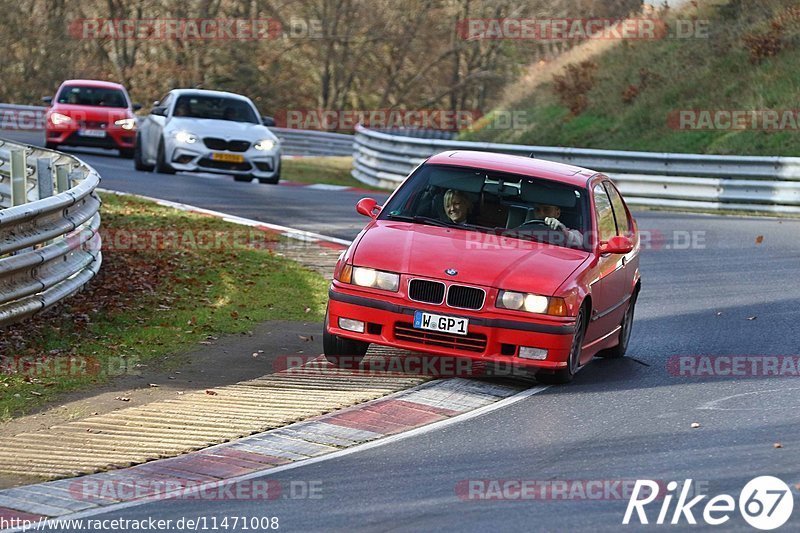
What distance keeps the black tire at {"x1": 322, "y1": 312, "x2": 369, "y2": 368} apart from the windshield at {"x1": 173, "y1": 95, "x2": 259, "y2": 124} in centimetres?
1642

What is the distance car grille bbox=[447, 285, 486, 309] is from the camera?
950cm

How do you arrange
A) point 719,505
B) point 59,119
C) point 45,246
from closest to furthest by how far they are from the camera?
point 719,505 < point 45,246 < point 59,119

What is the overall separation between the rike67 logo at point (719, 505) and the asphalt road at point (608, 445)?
4 centimetres

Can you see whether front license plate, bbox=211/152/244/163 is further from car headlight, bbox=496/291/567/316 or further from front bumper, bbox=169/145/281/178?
car headlight, bbox=496/291/567/316

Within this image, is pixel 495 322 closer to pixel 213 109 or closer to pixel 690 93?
pixel 213 109

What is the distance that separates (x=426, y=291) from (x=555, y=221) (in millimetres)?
1523

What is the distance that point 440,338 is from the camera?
952 centimetres

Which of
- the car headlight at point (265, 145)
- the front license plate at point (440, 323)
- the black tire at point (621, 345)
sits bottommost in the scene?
the car headlight at point (265, 145)

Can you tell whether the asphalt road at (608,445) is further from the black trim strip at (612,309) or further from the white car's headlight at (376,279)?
the white car's headlight at (376,279)

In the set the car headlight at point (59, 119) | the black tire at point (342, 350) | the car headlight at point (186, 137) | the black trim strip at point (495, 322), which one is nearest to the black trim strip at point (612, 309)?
the black trim strip at point (495, 322)

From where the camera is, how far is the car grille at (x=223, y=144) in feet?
82.2

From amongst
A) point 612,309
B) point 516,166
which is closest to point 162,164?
point 516,166

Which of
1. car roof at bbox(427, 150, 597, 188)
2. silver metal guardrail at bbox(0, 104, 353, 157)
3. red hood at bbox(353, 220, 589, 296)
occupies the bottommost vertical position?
silver metal guardrail at bbox(0, 104, 353, 157)

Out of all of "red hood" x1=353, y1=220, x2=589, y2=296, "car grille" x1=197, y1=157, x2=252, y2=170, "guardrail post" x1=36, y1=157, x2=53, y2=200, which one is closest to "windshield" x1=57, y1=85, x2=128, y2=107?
"car grille" x1=197, y1=157, x2=252, y2=170
